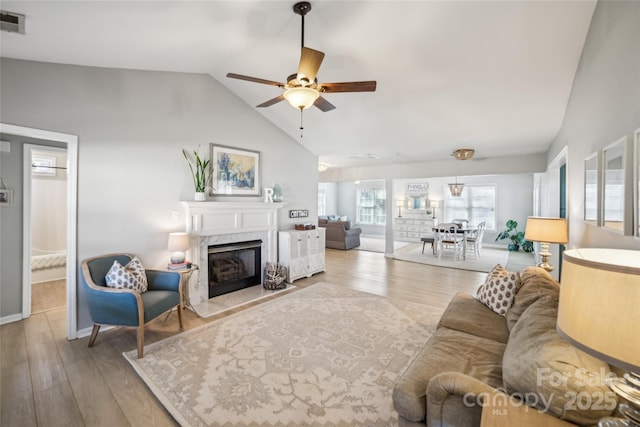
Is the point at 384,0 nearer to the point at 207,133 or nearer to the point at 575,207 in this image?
the point at 575,207

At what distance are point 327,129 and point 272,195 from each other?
1.61 meters

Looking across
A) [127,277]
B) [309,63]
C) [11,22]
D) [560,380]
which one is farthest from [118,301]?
[560,380]

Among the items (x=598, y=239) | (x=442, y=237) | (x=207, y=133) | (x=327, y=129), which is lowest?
(x=442, y=237)

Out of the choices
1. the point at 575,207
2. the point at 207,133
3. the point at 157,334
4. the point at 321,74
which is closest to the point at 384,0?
the point at 321,74

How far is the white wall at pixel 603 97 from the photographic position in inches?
56.8

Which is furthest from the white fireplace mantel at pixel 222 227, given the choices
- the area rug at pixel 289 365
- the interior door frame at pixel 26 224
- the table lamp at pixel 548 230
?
the table lamp at pixel 548 230

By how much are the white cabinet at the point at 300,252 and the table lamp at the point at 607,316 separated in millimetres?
4335

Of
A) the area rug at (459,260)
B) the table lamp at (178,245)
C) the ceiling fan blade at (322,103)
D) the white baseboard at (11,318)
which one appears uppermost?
the ceiling fan blade at (322,103)

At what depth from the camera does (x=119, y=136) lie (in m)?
3.28

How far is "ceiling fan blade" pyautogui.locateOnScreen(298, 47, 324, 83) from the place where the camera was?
214 cm

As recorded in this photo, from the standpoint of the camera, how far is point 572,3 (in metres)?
2.15

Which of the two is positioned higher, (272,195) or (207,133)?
(207,133)

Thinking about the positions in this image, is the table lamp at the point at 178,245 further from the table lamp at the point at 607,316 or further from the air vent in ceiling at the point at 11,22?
the table lamp at the point at 607,316

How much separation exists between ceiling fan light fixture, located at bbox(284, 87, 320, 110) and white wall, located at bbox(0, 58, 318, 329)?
2.21 metres
